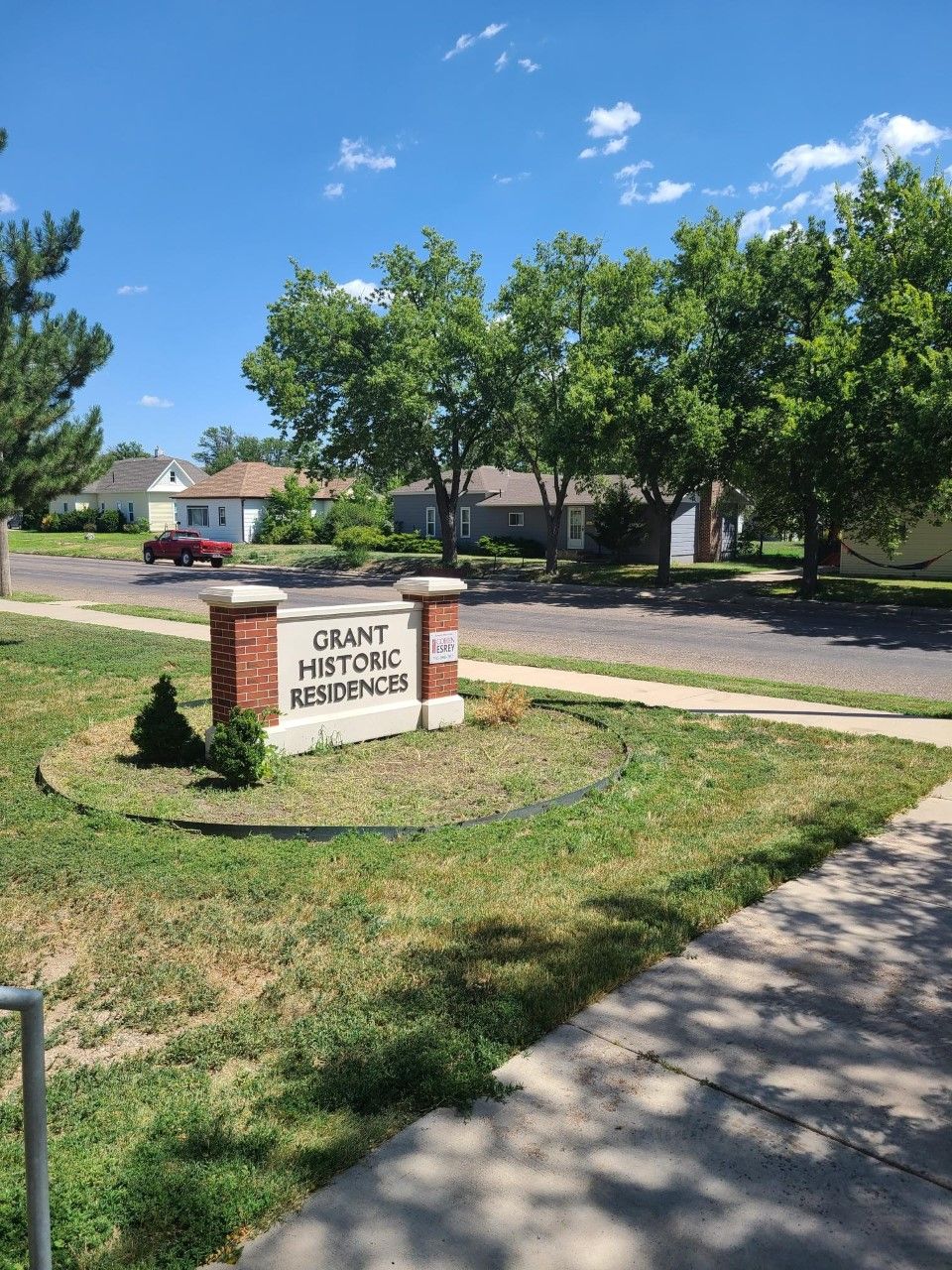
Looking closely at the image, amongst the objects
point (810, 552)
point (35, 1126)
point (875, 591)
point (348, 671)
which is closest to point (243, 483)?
point (810, 552)

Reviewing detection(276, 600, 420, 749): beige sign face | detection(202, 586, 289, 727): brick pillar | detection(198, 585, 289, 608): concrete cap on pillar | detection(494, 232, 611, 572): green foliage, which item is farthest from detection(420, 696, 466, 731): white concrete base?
detection(494, 232, 611, 572): green foliage

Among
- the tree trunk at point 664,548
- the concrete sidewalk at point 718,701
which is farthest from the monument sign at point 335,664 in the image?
the tree trunk at point 664,548

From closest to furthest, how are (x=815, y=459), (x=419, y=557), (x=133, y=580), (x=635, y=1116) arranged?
(x=635, y=1116) → (x=815, y=459) → (x=133, y=580) → (x=419, y=557)

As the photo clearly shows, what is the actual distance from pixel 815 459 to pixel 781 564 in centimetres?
2054

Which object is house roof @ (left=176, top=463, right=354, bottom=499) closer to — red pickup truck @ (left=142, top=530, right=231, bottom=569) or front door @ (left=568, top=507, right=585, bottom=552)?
red pickup truck @ (left=142, top=530, right=231, bottom=569)

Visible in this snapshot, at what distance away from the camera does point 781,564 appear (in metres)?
43.1

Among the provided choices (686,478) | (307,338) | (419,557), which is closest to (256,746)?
(686,478)

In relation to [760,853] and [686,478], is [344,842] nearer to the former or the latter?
[760,853]

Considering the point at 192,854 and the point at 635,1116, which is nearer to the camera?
the point at 635,1116

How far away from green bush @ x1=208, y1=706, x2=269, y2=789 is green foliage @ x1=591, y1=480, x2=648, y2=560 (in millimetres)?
35576

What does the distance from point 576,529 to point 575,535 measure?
0.98 ft

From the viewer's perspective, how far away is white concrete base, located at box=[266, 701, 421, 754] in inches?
326

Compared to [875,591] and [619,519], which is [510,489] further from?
[875,591]

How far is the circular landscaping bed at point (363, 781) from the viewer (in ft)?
21.9
